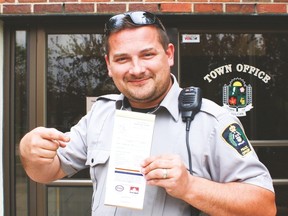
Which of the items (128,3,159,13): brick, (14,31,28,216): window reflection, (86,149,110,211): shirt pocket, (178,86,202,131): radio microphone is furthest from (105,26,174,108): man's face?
(14,31,28,216): window reflection

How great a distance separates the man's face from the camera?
1639mm

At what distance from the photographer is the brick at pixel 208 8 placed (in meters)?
3.22

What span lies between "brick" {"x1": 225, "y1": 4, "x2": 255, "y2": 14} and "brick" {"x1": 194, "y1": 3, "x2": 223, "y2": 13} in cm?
7

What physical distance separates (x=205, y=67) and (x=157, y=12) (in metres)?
0.72

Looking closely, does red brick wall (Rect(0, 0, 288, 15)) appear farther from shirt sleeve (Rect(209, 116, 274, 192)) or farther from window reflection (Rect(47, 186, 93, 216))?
shirt sleeve (Rect(209, 116, 274, 192))

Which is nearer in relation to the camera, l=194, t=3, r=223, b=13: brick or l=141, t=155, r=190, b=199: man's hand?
l=141, t=155, r=190, b=199: man's hand

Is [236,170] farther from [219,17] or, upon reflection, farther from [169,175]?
[219,17]

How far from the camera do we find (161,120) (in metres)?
1.66

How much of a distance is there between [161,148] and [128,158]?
0.17 metres

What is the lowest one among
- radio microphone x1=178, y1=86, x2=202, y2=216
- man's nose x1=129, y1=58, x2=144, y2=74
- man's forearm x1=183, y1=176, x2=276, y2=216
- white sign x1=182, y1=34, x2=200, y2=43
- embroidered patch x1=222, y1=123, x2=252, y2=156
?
man's forearm x1=183, y1=176, x2=276, y2=216

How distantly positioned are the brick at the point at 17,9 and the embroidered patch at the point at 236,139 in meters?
2.35

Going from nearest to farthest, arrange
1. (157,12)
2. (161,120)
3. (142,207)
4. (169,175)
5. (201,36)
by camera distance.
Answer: (169,175)
(142,207)
(161,120)
(157,12)
(201,36)

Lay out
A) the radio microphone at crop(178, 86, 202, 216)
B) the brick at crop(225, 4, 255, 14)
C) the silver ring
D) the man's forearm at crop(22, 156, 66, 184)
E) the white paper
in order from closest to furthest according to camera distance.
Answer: the silver ring → the white paper → the radio microphone at crop(178, 86, 202, 216) → the man's forearm at crop(22, 156, 66, 184) → the brick at crop(225, 4, 255, 14)

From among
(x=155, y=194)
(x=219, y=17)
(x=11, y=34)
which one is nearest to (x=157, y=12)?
(x=219, y=17)
